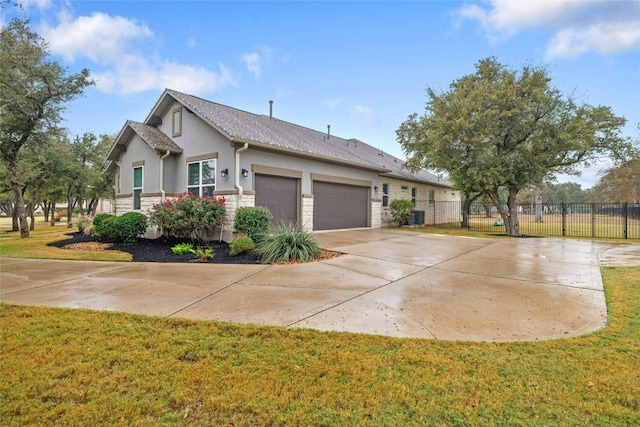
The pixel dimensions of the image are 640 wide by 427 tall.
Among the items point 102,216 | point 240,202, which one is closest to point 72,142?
point 102,216

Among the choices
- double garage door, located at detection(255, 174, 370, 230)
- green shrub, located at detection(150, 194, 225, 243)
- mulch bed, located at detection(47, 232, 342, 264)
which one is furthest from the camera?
double garage door, located at detection(255, 174, 370, 230)

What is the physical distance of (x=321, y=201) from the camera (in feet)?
45.5

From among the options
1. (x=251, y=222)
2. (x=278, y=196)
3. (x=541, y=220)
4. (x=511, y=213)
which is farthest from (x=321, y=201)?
(x=541, y=220)

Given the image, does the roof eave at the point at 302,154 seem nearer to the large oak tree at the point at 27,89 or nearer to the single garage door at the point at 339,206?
the single garage door at the point at 339,206

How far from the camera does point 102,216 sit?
12062mm

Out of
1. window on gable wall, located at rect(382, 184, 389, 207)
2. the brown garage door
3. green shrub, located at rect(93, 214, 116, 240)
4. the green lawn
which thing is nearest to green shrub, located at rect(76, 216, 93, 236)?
green shrub, located at rect(93, 214, 116, 240)

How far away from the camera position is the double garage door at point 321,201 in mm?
11711

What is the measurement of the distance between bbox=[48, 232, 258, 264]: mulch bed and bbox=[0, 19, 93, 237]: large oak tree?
5.46 meters

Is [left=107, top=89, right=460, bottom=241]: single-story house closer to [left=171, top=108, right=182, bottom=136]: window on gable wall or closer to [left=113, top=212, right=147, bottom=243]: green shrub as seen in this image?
[left=171, top=108, right=182, bottom=136]: window on gable wall

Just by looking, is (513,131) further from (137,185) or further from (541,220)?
(137,185)

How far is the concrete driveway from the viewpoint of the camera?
3.79m

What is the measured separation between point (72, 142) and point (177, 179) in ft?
67.0

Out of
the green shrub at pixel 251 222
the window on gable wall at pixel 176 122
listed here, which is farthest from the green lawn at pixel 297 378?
the window on gable wall at pixel 176 122

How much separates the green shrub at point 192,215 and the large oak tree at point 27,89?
7.67 metres
